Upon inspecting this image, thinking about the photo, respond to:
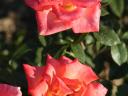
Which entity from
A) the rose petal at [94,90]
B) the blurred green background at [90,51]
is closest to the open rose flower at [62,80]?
the rose petal at [94,90]

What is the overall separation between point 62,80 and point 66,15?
0.73 ft

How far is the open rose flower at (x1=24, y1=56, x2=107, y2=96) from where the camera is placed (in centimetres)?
151

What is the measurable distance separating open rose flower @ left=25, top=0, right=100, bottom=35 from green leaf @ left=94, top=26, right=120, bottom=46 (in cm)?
Result: 20

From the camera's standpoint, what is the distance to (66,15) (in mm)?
1587

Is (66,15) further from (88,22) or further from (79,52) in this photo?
(79,52)

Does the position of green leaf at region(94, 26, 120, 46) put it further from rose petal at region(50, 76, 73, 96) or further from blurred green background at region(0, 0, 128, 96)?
rose petal at region(50, 76, 73, 96)

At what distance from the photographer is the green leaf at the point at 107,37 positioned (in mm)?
1826

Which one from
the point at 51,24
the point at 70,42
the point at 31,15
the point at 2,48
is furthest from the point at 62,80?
the point at 31,15

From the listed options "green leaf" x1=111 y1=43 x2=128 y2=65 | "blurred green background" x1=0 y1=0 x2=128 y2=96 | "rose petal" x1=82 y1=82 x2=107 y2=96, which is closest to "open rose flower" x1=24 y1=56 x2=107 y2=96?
"rose petal" x1=82 y1=82 x2=107 y2=96

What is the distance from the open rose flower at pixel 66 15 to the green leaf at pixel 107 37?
20cm

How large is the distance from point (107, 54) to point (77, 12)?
2.35ft

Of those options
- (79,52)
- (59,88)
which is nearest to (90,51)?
(79,52)

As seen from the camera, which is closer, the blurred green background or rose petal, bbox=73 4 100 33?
rose petal, bbox=73 4 100 33

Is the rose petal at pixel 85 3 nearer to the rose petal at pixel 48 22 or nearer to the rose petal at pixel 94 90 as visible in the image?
the rose petal at pixel 48 22
